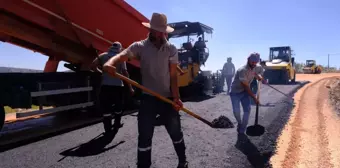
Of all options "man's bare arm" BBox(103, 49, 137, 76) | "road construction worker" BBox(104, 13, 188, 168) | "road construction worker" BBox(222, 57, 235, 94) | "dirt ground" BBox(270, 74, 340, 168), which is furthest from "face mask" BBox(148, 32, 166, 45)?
"road construction worker" BBox(222, 57, 235, 94)

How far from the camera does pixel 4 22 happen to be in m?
4.82

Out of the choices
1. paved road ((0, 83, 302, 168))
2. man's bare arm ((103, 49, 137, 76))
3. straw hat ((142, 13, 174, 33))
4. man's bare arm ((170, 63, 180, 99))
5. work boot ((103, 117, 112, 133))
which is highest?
straw hat ((142, 13, 174, 33))

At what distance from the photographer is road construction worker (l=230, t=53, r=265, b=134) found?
5.32 meters

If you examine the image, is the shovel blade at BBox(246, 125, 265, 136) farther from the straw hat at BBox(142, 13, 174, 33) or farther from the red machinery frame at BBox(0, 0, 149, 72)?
the red machinery frame at BBox(0, 0, 149, 72)

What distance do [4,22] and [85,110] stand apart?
11.0 ft

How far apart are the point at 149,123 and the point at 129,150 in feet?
4.51

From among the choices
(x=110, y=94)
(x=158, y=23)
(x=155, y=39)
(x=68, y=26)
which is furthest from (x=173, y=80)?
(x=68, y=26)

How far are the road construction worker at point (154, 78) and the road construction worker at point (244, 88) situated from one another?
241cm

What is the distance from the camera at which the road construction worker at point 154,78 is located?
3.08m

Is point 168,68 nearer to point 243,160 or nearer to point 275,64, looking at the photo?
point 243,160

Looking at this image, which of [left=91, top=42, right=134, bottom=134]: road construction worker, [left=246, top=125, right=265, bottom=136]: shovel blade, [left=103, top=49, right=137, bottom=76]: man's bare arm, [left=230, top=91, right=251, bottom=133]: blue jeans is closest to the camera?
[left=103, top=49, right=137, bottom=76]: man's bare arm

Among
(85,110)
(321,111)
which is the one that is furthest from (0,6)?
(321,111)

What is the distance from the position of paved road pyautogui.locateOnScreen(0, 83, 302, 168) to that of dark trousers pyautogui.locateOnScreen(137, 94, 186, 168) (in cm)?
62

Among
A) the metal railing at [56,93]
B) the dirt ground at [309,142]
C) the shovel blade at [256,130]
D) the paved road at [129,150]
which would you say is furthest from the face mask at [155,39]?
the shovel blade at [256,130]
